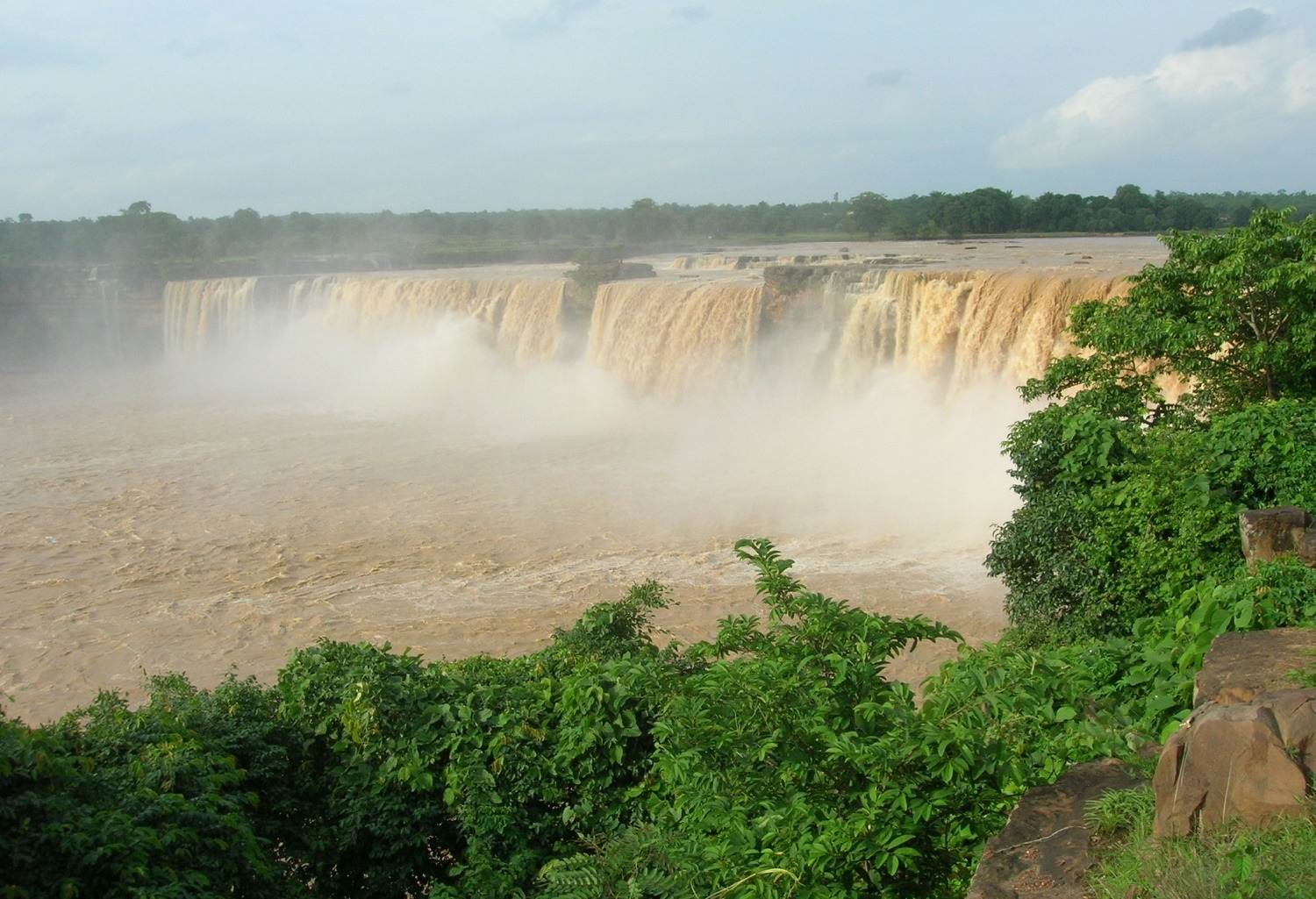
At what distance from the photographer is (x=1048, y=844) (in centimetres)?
317

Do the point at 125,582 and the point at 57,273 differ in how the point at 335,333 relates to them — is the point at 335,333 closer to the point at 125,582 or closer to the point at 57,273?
the point at 57,273

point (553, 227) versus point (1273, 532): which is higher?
point (553, 227)

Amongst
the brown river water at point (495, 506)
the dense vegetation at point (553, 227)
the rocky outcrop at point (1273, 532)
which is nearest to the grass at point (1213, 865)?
the rocky outcrop at point (1273, 532)

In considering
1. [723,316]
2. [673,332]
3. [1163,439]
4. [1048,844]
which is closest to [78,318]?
[673,332]

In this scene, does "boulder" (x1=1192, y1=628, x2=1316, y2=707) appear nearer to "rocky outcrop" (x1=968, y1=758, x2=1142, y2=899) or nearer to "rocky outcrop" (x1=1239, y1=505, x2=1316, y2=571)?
"rocky outcrop" (x1=968, y1=758, x2=1142, y2=899)

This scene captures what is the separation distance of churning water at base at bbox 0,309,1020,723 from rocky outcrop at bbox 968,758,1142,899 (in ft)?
24.0

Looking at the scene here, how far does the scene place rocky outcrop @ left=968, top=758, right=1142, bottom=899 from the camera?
3.01 m

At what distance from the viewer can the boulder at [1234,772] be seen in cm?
292

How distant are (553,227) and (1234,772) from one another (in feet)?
212

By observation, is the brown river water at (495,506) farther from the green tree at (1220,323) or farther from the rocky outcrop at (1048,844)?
the rocky outcrop at (1048,844)

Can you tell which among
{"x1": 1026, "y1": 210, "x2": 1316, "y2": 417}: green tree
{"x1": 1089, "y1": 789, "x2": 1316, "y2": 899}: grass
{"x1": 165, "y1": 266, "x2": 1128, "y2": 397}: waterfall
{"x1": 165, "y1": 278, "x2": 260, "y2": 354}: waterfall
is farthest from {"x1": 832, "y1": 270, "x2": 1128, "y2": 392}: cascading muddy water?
{"x1": 165, "y1": 278, "x2": 260, "y2": 354}: waterfall

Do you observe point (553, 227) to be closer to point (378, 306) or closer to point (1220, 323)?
point (378, 306)

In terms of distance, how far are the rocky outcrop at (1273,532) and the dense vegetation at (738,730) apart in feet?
1.14

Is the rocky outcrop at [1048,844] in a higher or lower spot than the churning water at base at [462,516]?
higher
